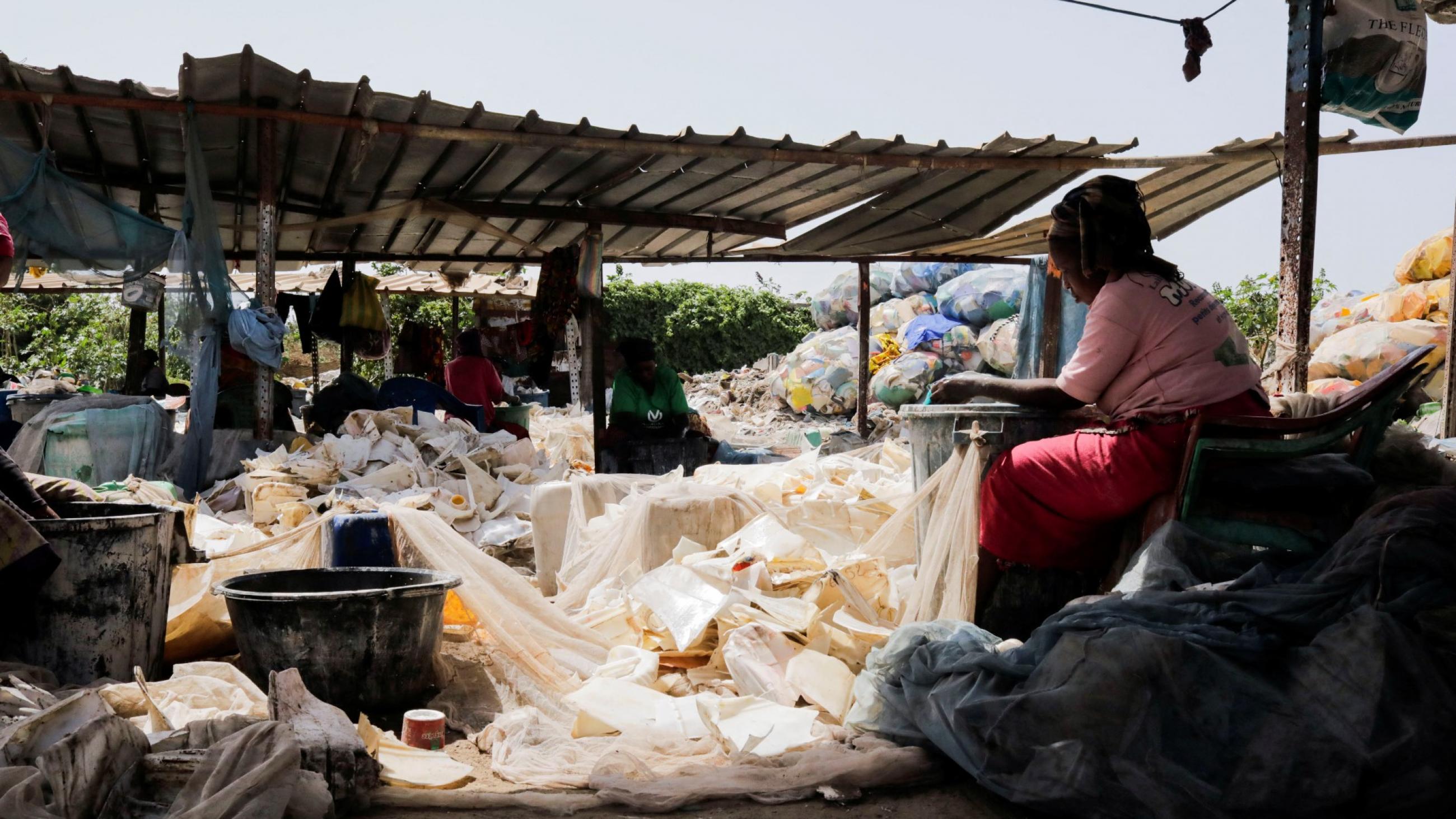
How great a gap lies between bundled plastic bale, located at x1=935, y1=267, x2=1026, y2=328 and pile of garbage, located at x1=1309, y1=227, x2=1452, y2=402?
521cm

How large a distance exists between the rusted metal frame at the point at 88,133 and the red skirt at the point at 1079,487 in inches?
210

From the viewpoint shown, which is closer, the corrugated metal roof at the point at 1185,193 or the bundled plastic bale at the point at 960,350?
the corrugated metal roof at the point at 1185,193

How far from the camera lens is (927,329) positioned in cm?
1497

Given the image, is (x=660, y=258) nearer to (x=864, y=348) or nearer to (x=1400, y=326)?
(x=864, y=348)


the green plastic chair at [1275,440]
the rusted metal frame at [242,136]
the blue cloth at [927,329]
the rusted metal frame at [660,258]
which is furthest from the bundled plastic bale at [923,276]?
the green plastic chair at [1275,440]

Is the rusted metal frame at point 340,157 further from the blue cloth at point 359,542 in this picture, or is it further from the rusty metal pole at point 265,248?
the blue cloth at point 359,542

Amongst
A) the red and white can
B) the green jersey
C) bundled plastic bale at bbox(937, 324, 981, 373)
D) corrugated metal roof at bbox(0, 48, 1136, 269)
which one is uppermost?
corrugated metal roof at bbox(0, 48, 1136, 269)

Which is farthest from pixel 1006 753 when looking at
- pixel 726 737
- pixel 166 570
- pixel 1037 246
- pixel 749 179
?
pixel 1037 246

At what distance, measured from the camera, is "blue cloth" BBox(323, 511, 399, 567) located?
4.36 metres

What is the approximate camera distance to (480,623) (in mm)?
4012

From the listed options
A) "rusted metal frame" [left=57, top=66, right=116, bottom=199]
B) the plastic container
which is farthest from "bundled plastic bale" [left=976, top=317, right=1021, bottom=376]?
the plastic container

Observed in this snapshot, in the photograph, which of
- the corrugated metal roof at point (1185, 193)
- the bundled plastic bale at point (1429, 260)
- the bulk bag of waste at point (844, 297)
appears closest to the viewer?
the corrugated metal roof at point (1185, 193)

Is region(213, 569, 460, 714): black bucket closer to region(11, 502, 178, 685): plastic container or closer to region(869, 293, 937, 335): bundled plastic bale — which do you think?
region(11, 502, 178, 685): plastic container

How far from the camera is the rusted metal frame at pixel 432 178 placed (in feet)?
20.5
